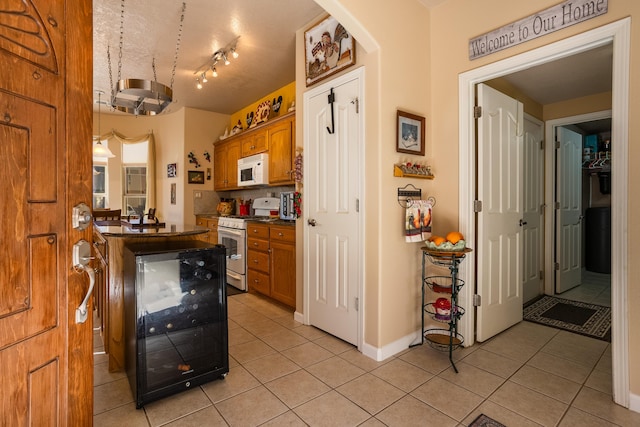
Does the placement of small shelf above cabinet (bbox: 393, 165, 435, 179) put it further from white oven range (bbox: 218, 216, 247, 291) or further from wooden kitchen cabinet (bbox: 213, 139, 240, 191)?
wooden kitchen cabinet (bbox: 213, 139, 240, 191)

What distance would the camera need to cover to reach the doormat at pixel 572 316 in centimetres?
296

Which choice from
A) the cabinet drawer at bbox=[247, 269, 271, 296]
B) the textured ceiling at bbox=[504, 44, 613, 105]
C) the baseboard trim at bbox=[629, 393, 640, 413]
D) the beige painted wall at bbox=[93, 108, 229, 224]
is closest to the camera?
the baseboard trim at bbox=[629, 393, 640, 413]

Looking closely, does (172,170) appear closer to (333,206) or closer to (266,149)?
(266,149)

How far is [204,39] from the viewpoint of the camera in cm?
332

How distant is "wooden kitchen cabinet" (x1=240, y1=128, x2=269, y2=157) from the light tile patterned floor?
268 cm

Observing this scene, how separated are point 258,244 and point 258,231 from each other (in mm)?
159

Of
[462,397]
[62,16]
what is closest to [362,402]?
[462,397]

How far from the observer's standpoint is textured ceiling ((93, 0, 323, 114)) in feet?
9.18

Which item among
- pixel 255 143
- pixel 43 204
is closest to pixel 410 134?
pixel 43 204

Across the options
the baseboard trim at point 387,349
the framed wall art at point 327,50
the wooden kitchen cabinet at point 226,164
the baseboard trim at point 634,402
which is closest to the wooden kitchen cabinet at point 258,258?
the wooden kitchen cabinet at point 226,164

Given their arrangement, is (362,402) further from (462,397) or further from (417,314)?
(417,314)

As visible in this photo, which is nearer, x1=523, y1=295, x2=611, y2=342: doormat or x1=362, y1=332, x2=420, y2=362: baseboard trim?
x1=362, y1=332, x2=420, y2=362: baseboard trim

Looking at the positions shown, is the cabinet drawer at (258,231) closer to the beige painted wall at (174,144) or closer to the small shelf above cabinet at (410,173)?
the small shelf above cabinet at (410,173)

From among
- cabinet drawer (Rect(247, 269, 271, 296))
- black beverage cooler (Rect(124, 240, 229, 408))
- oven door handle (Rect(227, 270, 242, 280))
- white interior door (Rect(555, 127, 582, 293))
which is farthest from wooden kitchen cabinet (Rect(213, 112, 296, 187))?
white interior door (Rect(555, 127, 582, 293))
